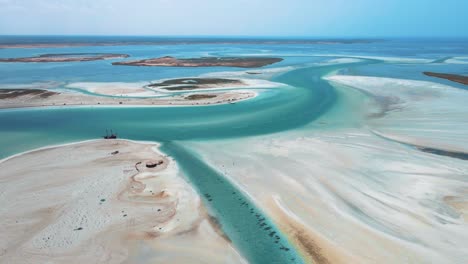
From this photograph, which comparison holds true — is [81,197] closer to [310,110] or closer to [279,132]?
[279,132]

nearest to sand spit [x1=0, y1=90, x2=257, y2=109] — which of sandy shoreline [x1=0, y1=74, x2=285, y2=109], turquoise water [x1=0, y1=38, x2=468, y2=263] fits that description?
sandy shoreline [x1=0, y1=74, x2=285, y2=109]

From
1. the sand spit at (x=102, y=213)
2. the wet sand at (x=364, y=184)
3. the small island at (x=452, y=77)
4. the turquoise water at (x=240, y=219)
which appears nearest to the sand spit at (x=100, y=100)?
the wet sand at (x=364, y=184)

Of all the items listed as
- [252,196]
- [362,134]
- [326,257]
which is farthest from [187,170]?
[362,134]

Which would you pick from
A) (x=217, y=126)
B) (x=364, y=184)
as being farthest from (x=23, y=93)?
(x=364, y=184)

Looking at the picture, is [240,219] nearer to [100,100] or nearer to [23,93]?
[100,100]

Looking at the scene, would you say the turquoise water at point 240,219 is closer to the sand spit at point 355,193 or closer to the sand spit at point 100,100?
the sand spit at point 355,193

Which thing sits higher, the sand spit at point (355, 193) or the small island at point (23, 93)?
the small island at point (23, 93)
